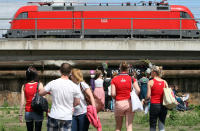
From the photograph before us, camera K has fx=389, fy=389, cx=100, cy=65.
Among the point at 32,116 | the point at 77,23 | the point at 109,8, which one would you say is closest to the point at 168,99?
the point at 32,116

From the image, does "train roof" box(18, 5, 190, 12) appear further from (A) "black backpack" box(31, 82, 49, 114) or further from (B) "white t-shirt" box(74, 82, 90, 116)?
(B) "white t-shirt" box(74, 82, 90, 116)

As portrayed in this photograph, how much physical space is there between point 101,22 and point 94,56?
849 cm

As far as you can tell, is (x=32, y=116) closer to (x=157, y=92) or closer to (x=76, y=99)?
(x=76, y=99)

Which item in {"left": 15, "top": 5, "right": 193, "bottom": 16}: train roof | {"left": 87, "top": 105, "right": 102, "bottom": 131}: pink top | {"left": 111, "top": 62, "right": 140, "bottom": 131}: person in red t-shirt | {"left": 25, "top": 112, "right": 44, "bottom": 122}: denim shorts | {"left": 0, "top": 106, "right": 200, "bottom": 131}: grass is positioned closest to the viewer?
{"left": 87, "top": 105, "right": 102, "bottom": 131}: pink top

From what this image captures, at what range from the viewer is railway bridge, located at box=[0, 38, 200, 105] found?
16531mm

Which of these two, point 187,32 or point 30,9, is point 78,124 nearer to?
point 187,32

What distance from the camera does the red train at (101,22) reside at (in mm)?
23750

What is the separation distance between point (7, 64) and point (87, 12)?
10.7 metres

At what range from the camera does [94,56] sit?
17.1 meters

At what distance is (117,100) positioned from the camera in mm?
8383

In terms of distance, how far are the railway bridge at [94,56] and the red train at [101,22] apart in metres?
6.22

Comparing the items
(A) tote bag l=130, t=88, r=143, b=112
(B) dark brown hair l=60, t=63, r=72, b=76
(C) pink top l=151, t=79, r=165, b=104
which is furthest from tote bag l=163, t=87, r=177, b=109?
(B) dark brown hair l=60, t=63, r=72, b=76

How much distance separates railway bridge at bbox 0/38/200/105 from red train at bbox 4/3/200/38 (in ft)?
20.4

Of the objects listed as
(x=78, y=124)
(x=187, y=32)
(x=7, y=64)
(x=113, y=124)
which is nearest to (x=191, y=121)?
(x=113, y=124)
